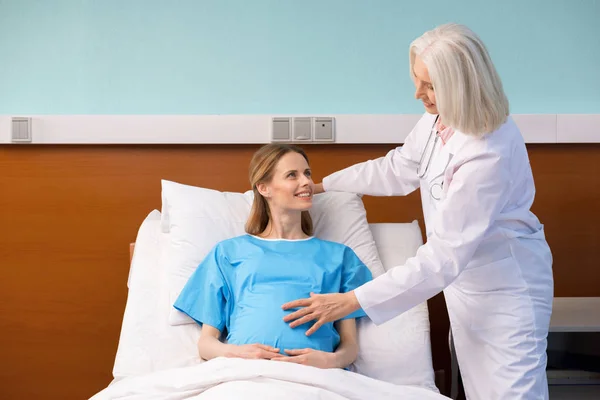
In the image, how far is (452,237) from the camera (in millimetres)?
1667

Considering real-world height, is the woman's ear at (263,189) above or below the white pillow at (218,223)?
above

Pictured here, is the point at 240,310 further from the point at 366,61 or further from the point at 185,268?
the point at 366,61

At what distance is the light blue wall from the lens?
262cm

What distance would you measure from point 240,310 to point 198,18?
47.9 inches

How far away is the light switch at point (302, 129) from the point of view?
2594 millimetres

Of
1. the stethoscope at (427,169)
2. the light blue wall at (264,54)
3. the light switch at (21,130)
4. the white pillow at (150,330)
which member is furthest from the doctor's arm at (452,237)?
the light switch at (21,130)

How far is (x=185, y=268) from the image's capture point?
2141 millimetres

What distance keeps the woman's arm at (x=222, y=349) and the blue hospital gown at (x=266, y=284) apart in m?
0.03

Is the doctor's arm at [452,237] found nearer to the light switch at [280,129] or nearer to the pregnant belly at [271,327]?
the pregnant belly at [271,327]

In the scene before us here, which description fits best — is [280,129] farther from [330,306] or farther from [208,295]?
[330,306]

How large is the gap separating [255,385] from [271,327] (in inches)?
13.1

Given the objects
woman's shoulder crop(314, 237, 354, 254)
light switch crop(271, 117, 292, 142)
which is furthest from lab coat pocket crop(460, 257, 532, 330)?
light switch crop(271, 117, 292, 142)

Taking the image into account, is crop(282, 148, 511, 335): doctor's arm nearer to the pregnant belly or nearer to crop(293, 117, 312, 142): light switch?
the pregnant belly

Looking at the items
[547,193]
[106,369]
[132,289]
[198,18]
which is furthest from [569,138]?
[106,369]
